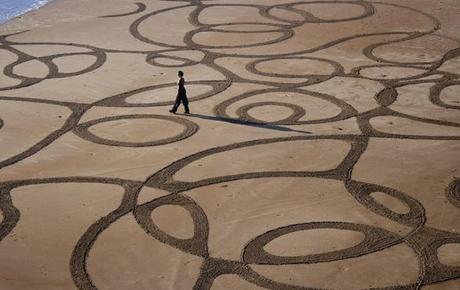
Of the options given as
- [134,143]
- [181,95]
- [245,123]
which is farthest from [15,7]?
[245,123]

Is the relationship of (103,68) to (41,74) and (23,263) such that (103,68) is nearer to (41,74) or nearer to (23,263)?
(41,74)

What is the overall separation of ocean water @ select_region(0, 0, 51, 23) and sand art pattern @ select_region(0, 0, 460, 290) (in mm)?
6404

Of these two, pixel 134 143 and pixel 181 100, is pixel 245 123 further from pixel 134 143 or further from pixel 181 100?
pixel 134 143

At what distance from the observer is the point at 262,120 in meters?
19.8

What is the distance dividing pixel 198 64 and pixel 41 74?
4.74 meters

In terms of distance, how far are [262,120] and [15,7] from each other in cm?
2085

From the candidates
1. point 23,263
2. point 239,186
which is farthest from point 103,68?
point 23,263

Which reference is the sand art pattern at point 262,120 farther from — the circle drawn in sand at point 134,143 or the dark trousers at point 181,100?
the dark trousers at point 181,100

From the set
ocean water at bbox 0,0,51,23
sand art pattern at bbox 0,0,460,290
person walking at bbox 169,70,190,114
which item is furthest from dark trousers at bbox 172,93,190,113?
ocean water at bbox 0,0,51,23

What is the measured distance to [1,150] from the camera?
18609 millimetres

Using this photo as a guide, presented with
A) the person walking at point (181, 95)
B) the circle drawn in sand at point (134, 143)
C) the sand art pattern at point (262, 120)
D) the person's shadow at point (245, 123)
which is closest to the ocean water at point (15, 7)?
the sand art pattern at point (262, 120)

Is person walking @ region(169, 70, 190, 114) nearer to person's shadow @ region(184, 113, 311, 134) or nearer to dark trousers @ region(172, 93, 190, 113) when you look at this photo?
dark trousers @ region(172, 93, 190, 113)

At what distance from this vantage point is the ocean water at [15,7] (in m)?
35.0

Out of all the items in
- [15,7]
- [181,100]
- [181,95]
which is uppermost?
[181,95]
